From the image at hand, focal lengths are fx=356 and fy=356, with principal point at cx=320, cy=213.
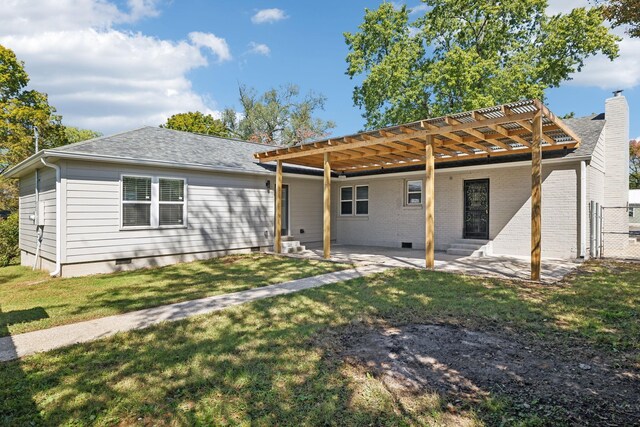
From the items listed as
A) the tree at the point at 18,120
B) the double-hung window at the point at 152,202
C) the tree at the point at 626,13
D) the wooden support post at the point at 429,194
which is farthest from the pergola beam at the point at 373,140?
the tree at the point at 18,120

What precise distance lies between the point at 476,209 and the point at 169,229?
31.8ft

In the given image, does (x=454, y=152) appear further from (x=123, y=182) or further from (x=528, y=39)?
(x=528, y=39)

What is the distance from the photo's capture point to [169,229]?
9992 mm

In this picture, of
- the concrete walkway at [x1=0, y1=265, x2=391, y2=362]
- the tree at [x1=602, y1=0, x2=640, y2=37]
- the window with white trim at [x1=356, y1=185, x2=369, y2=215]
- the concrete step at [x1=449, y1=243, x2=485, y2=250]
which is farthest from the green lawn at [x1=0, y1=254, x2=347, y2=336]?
the tree at [x1=602, y1=0, x2=640, y2=37]

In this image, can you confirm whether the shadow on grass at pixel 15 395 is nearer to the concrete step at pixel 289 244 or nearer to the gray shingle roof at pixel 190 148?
the gray shingle roof at pixel 190 148

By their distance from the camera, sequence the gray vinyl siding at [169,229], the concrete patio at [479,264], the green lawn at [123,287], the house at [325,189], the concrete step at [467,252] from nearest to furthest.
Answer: the green lawn at [123,287] < the concrete patio at [479,264] < the house at [325,189] < the gray vinyl siding at [169,229] < the concrete step at [467,252]

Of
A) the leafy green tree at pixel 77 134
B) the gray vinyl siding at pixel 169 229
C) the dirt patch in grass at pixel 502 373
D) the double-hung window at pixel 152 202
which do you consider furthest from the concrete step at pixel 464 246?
the leafy green tree at pixel 77 134

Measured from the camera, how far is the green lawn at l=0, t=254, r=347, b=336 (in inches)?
208

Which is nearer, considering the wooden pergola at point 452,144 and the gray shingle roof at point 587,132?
the wooden pergola at point 452,144

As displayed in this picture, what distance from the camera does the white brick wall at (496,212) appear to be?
33.0 ft

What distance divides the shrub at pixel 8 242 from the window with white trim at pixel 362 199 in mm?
12520

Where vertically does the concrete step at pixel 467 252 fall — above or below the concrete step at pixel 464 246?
below

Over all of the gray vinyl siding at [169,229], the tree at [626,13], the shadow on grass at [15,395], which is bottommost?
the shadow on grass at [15,395]

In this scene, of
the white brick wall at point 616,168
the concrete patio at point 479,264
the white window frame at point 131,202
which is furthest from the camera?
the white brick wall at point 616,168
